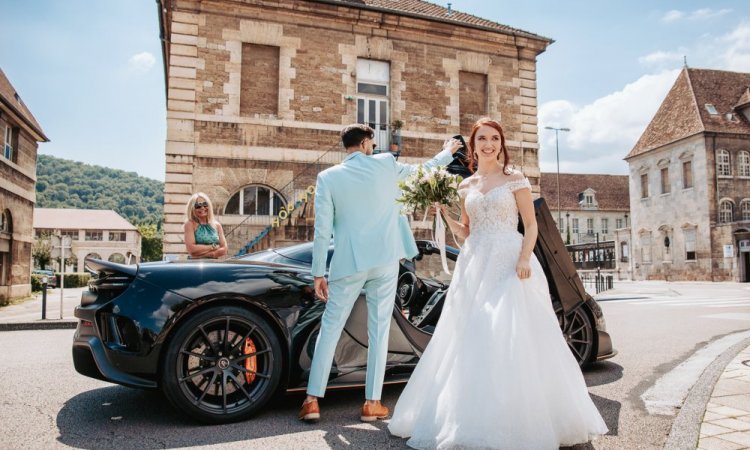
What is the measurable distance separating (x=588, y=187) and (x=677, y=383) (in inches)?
2651

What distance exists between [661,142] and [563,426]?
1760 inches

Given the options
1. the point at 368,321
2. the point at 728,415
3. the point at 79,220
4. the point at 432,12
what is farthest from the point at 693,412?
the point at 79,220

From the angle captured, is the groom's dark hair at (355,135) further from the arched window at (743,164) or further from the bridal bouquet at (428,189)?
the arched window at (743,164)

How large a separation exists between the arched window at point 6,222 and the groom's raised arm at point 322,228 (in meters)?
19.4

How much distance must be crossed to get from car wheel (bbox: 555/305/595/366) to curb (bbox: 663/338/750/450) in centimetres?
90

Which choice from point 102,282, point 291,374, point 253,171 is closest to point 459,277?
point 291,374

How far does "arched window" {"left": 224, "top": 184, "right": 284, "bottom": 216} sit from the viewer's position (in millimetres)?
15391

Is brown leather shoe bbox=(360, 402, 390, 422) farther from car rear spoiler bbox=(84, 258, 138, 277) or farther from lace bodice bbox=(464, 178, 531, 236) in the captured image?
car rear spoiler bbox=(84, 258, 138, 277)

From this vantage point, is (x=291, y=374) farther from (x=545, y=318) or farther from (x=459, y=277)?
(x=545, y=318)

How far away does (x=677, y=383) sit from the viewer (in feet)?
15.2

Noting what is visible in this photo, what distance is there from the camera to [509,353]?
295cm

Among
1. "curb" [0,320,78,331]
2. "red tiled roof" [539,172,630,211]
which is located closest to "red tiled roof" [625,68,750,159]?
"red tiled roof" [539,172,630,211]

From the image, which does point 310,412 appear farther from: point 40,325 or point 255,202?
point 255,202

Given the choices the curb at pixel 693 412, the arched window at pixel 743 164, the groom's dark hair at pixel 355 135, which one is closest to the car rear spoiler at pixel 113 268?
the groom's dark hair at pixel 355 135
